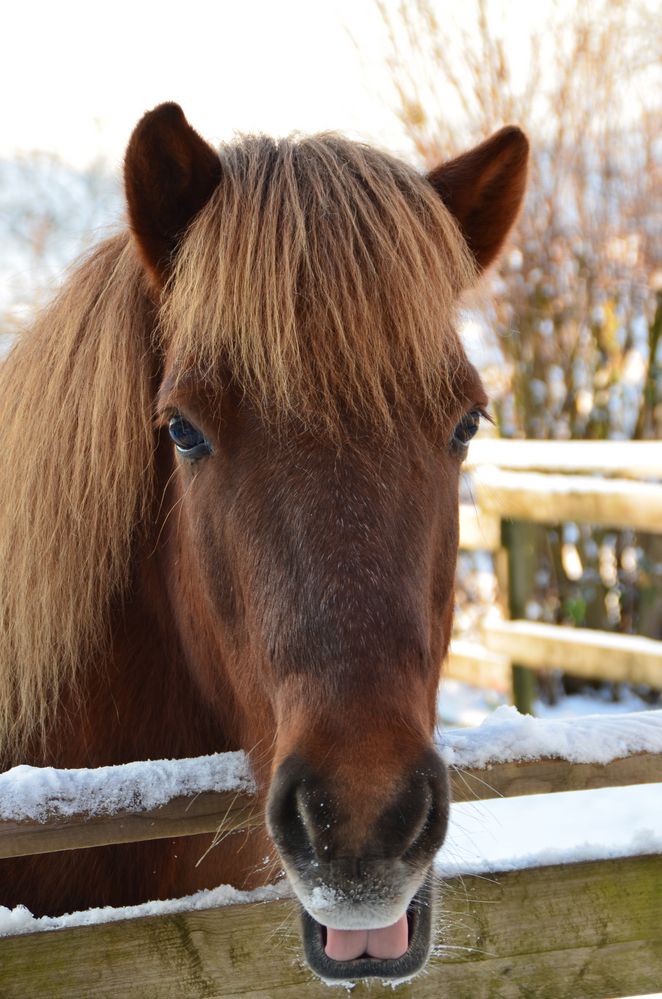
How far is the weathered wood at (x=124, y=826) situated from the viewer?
1.71 metres

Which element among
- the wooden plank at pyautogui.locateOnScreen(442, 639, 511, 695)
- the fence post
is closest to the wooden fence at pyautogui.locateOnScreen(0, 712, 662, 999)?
the fence post

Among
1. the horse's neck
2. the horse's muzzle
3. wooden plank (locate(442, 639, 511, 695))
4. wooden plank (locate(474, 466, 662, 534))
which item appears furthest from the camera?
wooden plank (locate(442, 639, 511, 695))

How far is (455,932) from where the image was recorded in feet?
6.01

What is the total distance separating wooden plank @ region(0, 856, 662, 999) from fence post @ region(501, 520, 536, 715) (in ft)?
16.2

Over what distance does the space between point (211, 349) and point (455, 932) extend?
1247 mm

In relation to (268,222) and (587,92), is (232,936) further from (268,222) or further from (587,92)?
(587,92)

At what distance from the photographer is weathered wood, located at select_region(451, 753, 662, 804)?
1.88 m

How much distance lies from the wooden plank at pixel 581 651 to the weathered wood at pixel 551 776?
4404 millimetres

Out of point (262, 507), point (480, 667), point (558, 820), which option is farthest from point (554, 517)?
point (262, 507)

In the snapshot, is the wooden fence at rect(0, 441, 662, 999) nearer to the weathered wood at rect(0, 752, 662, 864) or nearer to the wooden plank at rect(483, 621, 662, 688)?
the weathered wood at rect(0, 752, 662, 864)

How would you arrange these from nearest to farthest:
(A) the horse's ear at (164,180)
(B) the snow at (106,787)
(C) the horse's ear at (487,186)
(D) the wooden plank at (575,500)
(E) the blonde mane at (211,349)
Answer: (B) the snow at (106,787) < (E) the blonde mane at (211,349) < (A) the horse's ear at (164,180) < (C) the horse's ear at (487,186) < (D) the wooden plank at (575,500)

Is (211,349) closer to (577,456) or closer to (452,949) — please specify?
(452,949)

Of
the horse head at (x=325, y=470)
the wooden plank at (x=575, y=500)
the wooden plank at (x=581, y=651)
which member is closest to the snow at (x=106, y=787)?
the horse head at (x=325, y=470)

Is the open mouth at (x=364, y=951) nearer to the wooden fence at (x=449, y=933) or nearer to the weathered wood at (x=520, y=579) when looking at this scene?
the wooden fence at (x=449, y=933)
